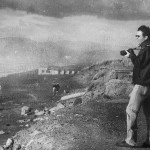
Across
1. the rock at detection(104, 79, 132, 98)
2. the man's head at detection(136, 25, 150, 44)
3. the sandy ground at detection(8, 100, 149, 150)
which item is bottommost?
the sandy ground at detection(8, 100, 149, 150)

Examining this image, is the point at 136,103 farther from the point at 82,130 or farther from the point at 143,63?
the point at 82,130

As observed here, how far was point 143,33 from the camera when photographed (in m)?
5.50

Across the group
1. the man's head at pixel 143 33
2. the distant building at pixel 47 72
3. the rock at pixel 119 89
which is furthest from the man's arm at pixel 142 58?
the distant building at pixel 47 72

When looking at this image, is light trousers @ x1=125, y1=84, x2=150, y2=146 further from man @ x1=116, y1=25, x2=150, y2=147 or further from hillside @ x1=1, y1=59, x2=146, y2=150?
hillside @ x1=1, y1=59, x2=146, y2=150

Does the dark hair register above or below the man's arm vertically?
above

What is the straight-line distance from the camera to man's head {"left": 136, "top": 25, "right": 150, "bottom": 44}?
5496mm

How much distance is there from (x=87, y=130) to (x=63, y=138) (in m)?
0.66

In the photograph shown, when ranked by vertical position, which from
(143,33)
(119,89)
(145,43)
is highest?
(143,33)

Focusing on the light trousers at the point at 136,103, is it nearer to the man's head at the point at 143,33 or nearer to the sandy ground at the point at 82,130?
the sandy ground at the point at 82,130

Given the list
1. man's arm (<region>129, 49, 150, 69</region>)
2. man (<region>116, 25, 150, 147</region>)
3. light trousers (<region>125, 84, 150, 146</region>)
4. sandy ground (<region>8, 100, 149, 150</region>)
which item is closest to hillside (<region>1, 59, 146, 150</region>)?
sandy ground (<region>8, 100, 149, 150</region>)

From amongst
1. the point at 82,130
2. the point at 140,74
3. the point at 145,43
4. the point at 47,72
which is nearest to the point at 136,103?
the point at 140,74

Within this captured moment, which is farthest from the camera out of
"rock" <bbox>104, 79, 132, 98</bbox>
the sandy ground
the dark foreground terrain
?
"rock" <bbox>104, 79, 132, 98</bbox>

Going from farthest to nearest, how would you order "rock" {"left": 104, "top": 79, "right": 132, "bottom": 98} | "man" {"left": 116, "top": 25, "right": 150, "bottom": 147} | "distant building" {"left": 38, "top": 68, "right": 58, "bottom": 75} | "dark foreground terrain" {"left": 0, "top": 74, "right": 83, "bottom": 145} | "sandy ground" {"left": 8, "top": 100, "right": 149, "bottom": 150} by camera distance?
"distant building" {"left": 38, "top": 68, "right": 58, "bottom": 75}, "rock" {"left": 104, "top": 79, "right": 132, "bottom": 98}, "dark foreground terrain" {"left": 0, "top": 74, "right": 83, "bottom": 145}, "sandy ground" {"left": 8, "top": 100, "right": 149, "bottom": 150}, "man" {"left": 116, "top": 25, "right": 150, "bottom": 147}

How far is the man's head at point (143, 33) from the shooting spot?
550 centimetres
